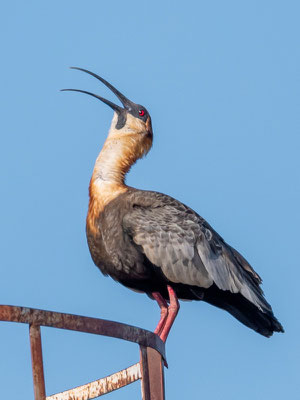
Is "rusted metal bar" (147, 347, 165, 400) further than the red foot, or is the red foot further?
the red foot

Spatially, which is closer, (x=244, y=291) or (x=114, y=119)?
(x=244, y=291)

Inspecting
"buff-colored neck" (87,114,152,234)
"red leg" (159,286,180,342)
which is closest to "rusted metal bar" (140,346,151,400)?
"red leg" (159,286,180,342)

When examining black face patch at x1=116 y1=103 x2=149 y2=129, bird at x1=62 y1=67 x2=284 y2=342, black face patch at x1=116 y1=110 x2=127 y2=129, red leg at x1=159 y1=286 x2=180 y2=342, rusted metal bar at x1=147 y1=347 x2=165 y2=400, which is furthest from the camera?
black face patch at x1=116 y1=103 x2=149 y2=129

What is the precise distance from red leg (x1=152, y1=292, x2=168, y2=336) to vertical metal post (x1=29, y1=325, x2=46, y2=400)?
207 inches

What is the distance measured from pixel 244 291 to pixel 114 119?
316cm

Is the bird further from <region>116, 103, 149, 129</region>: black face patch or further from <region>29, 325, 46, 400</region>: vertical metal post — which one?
<region>29, 325, 46, 400</region>: vertical metal post

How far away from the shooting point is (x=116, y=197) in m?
10.5

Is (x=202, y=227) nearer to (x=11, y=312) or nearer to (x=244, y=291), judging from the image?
(x=244, y=291)

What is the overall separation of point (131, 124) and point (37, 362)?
7.22m

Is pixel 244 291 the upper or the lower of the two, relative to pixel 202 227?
lower

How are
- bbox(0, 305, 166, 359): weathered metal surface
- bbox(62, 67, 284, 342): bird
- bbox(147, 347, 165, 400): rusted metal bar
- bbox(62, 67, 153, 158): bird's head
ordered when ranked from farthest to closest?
bbox(62, 67, 153, 158): bird's head < bbox(62, 67, 284, 342): bird < bbox(147, 347, 165, 400): rusted metal bar < bbox(0, 305, 166, 359): weathered metal surface

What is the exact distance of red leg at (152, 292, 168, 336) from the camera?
404 inches

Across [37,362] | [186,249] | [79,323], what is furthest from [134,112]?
[37,362]

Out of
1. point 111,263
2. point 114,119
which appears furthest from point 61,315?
point 114,119
